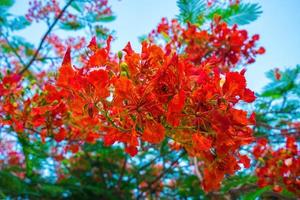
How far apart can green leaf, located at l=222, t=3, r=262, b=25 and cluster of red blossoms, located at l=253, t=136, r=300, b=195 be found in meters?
1.36

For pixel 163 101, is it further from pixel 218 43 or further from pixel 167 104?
pixel 218 43

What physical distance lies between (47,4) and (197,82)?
5288mm

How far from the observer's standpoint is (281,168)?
3.18 metres

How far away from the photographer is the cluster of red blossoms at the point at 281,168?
9.43 feet

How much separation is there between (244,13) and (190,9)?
2.60 ft

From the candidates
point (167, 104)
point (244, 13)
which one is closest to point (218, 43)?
point (244, 13)

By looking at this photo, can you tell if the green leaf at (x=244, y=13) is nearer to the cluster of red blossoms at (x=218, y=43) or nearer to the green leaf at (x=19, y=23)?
the cluster of red blossoms at (x=218, y=43)

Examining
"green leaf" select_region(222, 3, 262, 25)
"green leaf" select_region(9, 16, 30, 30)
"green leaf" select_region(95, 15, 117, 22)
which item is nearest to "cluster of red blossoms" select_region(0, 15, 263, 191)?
"green leaf" select_region(222, 3, 262, 25)

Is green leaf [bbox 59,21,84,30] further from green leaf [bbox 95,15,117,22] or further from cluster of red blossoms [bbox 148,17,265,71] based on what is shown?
cluster of red blossoms [bbox 148,17,265,71]

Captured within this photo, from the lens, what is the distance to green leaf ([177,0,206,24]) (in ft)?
9.94

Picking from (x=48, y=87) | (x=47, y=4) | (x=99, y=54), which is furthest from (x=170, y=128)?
(x=47, y=4)

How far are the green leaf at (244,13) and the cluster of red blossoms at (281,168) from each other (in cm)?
136

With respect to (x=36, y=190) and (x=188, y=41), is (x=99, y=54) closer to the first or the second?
(x=188, y=41)

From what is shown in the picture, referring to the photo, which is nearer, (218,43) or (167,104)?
(167,104)
